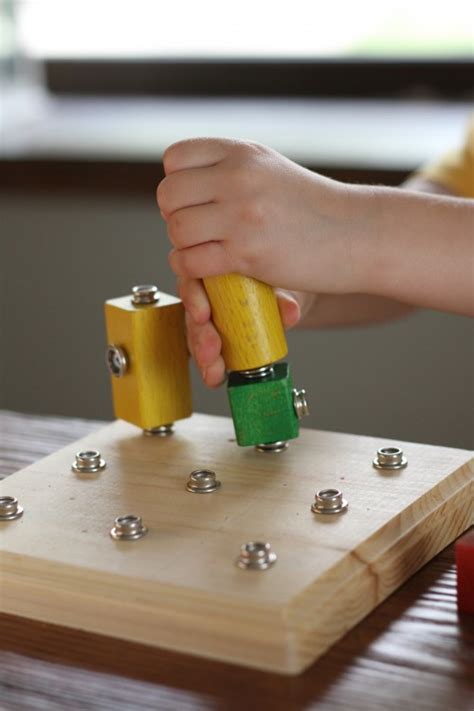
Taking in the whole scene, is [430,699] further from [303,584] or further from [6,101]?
[6,101]

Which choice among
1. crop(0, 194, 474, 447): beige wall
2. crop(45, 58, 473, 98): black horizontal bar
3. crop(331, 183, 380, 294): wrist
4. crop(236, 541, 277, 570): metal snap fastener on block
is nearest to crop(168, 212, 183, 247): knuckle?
crop(331, 183, 380, 294): wrist

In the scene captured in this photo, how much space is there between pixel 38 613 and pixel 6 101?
2.32m

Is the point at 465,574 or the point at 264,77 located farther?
the point at 264,77

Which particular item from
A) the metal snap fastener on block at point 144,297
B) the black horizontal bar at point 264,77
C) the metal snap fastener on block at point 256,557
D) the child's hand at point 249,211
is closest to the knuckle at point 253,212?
the child's hand at point 249,211

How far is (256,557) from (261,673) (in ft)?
0.20

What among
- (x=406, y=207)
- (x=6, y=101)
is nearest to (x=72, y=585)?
(x=406, y=207)

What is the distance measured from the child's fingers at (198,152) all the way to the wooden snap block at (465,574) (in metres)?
0.28

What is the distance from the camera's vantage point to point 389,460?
718mm

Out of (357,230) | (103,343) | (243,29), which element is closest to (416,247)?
(357,230)

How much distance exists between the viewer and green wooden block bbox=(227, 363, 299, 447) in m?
0.75

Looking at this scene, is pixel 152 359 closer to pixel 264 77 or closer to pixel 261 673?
pixel 261 673

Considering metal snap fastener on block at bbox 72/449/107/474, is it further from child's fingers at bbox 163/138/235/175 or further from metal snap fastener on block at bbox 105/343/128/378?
child's fingers at bbox 163/138/235/175

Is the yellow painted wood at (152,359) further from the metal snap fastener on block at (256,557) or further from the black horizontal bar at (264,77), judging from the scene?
the black horizontal bar at (264,77)

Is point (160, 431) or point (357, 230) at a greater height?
point (357, 230)
